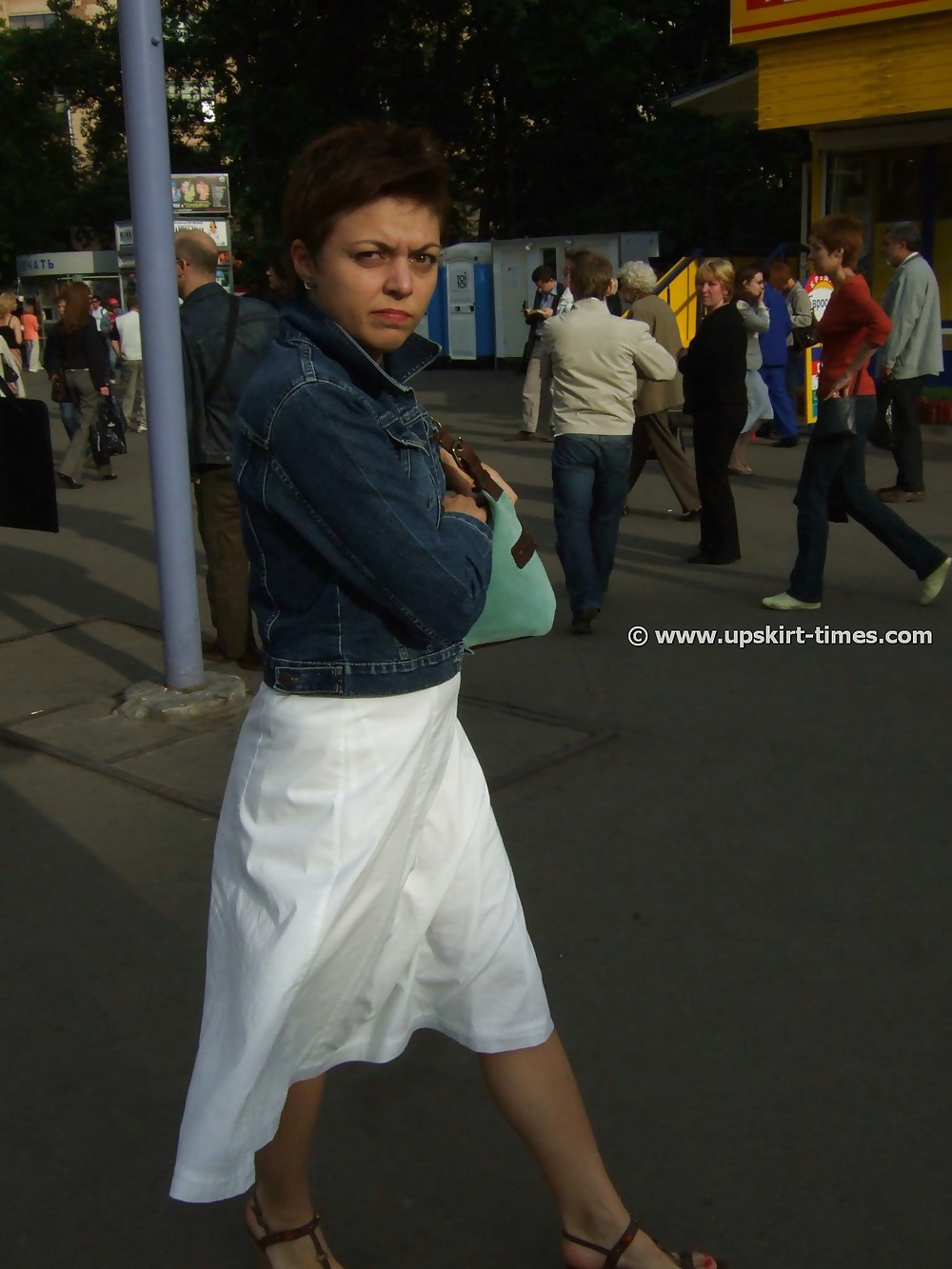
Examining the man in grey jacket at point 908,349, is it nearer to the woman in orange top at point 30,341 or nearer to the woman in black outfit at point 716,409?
the woman in black outfit at point 716,409

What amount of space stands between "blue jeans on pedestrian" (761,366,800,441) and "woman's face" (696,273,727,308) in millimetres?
3995

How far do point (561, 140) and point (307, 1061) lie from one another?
102 feet

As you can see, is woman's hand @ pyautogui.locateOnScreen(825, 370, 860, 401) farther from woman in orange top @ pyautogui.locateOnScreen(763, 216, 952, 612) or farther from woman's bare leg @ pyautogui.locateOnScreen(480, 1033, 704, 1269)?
woman's bare leg @ pyautogui.locateOnScreen(480, 1033, 704, 1269)

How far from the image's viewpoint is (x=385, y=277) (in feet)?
6.35

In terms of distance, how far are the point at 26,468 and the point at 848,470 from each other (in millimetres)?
3846

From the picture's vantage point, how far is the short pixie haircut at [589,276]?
7.01 meters

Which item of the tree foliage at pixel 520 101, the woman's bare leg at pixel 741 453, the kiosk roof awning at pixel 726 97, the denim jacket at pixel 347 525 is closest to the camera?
the denim jacket at pixel 347 525

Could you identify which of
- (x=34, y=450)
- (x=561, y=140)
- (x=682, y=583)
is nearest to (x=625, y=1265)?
(x=34, y=450)

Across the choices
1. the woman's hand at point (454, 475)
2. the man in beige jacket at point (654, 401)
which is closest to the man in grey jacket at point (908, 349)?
the man in beige jacket at point (654, 401)

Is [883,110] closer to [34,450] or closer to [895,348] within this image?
[895,348]

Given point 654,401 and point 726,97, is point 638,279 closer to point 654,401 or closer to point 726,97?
point 654,401

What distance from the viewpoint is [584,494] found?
680cm

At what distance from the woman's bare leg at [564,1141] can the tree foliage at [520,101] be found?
24355 mm

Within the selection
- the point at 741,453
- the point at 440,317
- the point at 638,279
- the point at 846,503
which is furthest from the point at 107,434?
the point at 440,317
